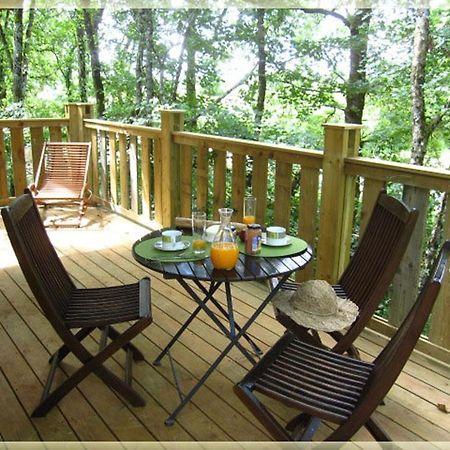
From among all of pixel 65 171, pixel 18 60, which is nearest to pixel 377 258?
pixel 65 171

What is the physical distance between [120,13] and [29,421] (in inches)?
325

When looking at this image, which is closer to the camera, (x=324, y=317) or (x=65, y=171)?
(x=324, y=317)

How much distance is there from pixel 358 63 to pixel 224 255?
23.0ft

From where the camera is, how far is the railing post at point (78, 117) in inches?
231

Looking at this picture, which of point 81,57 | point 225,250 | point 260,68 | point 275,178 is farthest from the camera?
point 81,57

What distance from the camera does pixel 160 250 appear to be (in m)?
2.41

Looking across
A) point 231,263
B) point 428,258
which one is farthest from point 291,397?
point 428,258

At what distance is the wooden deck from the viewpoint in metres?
2.16

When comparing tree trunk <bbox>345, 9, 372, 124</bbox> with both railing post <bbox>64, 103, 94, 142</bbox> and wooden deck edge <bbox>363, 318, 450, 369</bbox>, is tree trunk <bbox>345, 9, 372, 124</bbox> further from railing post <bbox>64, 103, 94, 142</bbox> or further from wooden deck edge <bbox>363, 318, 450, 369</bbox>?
wooden deck edge <bbox>363, 318, 450, 369</bbox>

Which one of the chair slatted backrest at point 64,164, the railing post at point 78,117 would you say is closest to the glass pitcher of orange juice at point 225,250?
the chair slatted backrest at point 64,164

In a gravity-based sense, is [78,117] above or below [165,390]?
above

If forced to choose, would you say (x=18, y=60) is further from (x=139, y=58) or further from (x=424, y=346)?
(x=424, y=346)

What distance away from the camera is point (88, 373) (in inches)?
87.2

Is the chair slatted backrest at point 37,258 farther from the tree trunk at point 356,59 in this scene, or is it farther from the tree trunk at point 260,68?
the tree trunk at point 356,59
